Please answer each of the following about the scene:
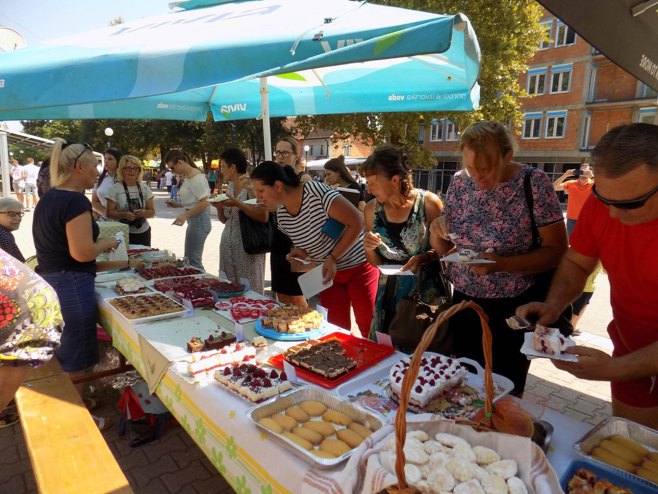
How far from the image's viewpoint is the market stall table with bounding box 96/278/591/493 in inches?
50.7

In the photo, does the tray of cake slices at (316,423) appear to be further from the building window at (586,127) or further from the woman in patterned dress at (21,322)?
the building window at (586,127)

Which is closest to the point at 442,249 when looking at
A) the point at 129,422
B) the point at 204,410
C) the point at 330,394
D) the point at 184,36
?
the point at 330,394

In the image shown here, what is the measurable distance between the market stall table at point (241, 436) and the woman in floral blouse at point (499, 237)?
52 cm

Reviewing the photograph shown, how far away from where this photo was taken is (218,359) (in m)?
1.90

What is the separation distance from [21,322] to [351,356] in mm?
1448

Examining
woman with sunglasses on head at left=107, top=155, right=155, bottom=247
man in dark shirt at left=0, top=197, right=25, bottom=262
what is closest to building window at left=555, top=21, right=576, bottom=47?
woman with sunglasses on head at left=107, top=155, right=155, bottom=247

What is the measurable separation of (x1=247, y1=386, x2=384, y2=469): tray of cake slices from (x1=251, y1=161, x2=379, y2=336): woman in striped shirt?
1.04 m

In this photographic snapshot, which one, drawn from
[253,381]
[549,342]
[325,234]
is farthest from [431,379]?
[325,234]

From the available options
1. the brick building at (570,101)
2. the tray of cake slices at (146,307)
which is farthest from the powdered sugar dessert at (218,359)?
the brick building at (570,101)

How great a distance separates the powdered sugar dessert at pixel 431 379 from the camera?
58.7 inches

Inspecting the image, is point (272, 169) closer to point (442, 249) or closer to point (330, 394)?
point (442, 249)

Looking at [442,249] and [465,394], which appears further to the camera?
[442,249]

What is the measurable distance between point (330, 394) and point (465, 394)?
0.51 m

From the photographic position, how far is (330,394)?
164cm
